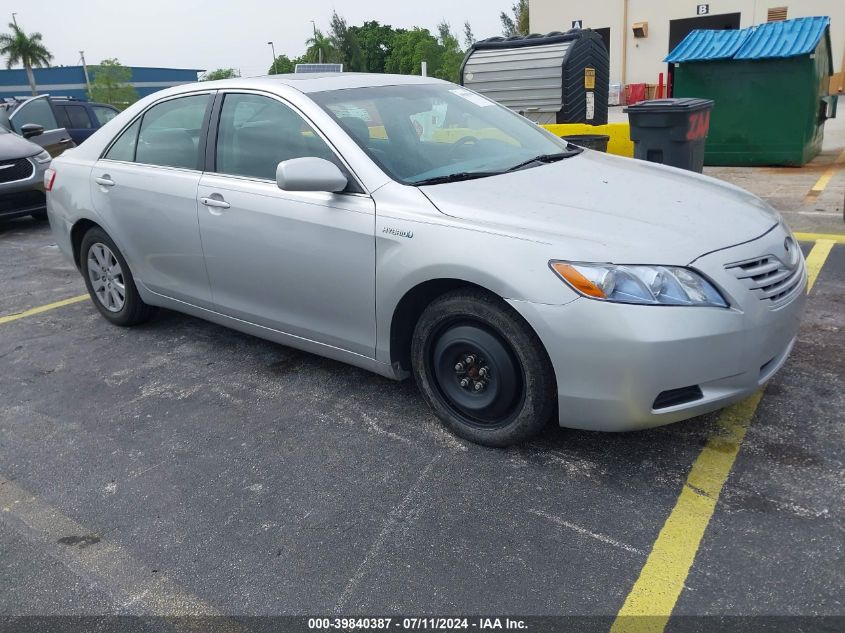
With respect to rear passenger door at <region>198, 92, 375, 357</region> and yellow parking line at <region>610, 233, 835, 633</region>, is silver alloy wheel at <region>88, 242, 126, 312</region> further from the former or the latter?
yellow parking line at <region>610, 233, 835, 633</region>

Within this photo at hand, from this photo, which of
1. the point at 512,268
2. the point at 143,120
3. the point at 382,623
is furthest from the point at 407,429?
the point at 143,120

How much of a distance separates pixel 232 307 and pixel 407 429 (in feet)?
4.22

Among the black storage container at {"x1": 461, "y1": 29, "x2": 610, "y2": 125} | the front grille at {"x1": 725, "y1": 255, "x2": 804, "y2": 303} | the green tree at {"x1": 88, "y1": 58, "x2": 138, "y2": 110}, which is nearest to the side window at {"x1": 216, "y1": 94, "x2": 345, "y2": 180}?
the front grille at {"x1": 725, "y1": 255, "x2": 804, "y2": 303}

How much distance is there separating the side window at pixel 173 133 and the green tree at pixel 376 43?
65200 millimetres

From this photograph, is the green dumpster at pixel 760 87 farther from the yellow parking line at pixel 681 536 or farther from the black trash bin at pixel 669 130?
the yellow parking line at pixel 681 536

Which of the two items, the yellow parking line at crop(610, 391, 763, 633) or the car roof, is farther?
the car roof

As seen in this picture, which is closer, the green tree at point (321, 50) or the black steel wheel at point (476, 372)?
the black steel wheel at point (476, 372)

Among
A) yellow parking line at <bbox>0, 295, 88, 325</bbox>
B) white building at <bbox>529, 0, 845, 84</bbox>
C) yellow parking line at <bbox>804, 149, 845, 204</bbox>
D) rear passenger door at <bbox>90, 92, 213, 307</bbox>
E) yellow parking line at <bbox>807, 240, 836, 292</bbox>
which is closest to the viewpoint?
rear passenger door at <bbox>90, 92, 213, 307</bbox>

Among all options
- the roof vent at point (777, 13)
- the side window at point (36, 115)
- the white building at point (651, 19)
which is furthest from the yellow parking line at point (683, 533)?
the roof vent at point (777, 13)

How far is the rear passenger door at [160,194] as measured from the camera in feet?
13.5

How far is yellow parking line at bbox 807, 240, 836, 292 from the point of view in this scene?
528 centimetres

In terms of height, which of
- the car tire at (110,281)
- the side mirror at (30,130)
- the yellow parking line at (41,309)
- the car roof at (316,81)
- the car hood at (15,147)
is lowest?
the yellow parking line at (41,309)

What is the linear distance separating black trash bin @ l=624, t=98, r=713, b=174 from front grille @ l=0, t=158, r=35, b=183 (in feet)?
23.6

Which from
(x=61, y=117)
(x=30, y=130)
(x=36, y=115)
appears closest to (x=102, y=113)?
(x=61, y=117)
